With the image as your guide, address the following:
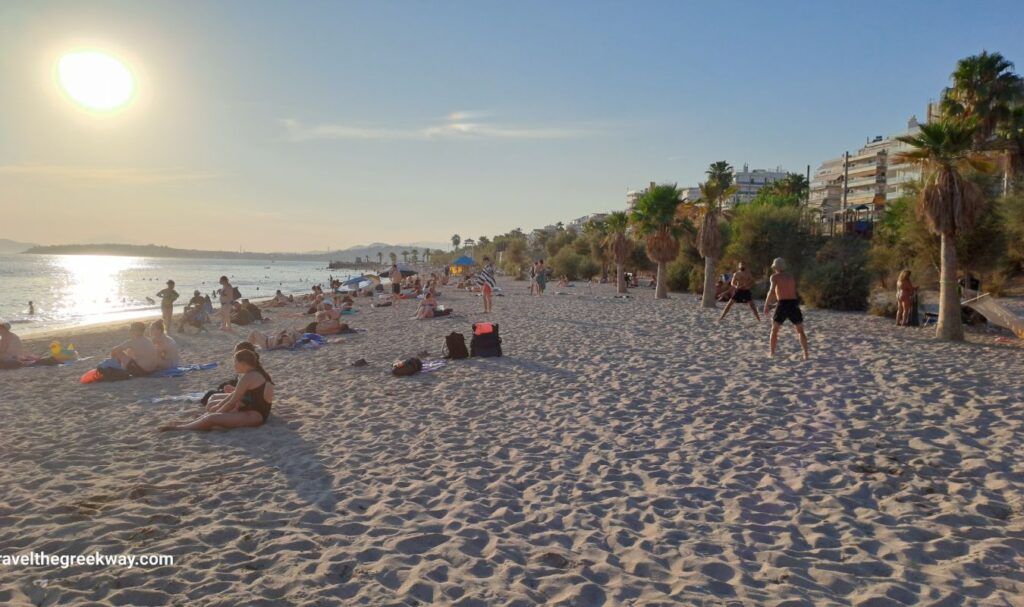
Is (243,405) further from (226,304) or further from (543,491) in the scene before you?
(226,304)

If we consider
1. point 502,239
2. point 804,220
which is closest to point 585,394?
point 804,220

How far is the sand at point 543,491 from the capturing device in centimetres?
321

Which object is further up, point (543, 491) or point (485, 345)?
point (485, 345)

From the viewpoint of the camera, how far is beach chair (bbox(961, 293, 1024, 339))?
11977mm

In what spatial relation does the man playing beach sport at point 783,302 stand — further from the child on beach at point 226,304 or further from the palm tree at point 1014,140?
the palm tree at point 1014,140

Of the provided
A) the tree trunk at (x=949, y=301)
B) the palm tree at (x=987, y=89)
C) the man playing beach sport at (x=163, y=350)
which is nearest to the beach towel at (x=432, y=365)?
the man playing beach sport at (x=163, y=350)

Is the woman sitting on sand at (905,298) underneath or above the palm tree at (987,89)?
underneath

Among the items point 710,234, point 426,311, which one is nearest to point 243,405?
point 426,311

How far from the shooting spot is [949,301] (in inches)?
484

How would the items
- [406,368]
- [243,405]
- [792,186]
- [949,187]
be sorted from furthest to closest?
1. [792,186]
2. [949,187]
3. [406,368]
4. [243,405]

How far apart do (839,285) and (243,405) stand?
63.5 feet

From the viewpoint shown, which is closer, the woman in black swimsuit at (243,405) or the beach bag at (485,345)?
the woman in black swimsuit at (243,405)

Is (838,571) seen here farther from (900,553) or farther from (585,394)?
(585,394)

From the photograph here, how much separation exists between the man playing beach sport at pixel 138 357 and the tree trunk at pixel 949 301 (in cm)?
1409
